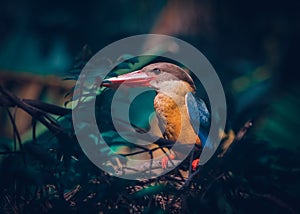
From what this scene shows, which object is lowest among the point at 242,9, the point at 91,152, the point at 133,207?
the point at 133,207

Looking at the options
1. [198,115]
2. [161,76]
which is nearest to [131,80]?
[161,76]

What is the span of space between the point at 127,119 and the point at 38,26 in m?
0.36

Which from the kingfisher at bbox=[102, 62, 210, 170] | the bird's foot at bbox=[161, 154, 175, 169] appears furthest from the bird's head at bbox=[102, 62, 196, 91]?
the bird's foot at bbox=[161, 154, 175, 169]

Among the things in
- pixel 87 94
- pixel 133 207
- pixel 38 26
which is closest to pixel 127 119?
pixel 87 94

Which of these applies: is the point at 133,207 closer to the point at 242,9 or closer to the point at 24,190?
the point at 24,190

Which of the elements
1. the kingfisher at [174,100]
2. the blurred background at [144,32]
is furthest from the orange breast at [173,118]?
the blurred background at [144,32]

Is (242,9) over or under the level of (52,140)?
over

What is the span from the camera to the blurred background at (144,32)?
1069 millimetres

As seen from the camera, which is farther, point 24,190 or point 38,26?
point 38,26

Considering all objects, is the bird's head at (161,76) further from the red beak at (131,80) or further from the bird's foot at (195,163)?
the bird's foot at (195,163)

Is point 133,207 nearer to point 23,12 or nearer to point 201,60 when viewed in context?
point 201,60

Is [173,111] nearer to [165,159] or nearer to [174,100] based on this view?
[174,100]

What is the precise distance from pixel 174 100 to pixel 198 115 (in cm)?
11

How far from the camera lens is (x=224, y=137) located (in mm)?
1055
